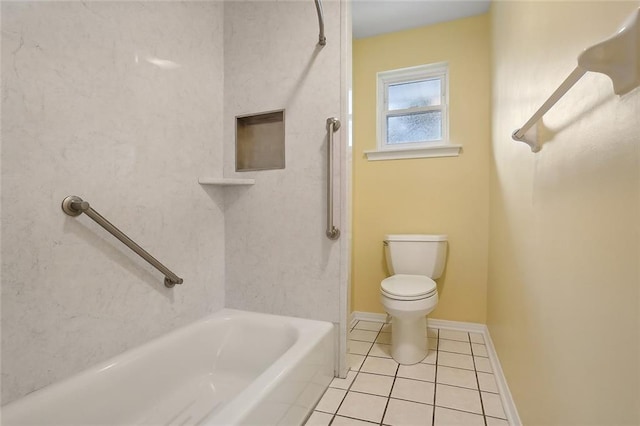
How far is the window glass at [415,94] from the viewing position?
2.39m

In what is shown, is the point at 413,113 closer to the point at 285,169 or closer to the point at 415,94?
the point at 415,94

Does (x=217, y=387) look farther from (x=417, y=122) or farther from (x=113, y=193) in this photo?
(x=417, y=122)

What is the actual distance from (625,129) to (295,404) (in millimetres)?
1321

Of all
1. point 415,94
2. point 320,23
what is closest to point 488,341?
point 415,94

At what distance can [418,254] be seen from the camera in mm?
2156

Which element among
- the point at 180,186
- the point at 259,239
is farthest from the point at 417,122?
the point at 180,186

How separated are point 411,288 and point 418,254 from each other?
424 mm

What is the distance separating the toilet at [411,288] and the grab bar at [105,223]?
122 cm

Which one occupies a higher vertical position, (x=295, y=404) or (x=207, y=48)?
(x=207, y=48)

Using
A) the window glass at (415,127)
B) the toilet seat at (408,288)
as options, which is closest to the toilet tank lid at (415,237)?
the toilet seat at (408,288)

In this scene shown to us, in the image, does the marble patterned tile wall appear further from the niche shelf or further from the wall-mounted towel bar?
the wall-mounted towel bar

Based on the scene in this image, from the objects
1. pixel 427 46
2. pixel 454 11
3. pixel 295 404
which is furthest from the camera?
pixel 427 46

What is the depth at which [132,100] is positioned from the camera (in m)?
1.31

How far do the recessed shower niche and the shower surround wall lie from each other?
0.22 metres
